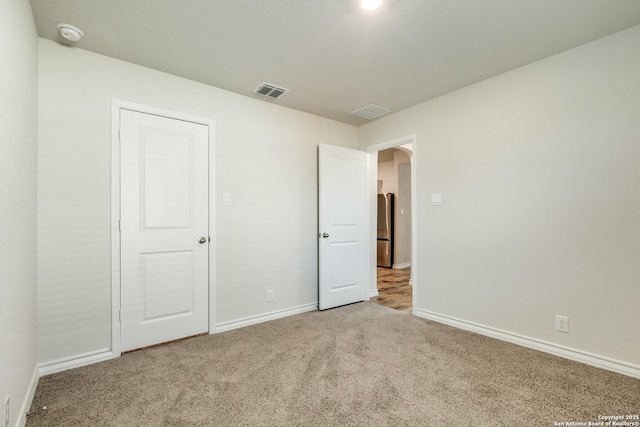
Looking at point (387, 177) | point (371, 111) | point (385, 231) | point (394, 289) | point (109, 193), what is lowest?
point (394, 289)

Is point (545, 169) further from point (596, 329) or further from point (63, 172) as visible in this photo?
point (63, 172)

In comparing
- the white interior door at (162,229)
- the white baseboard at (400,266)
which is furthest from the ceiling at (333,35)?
the white baseboard at (400,266)

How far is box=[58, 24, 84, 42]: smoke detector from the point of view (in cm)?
202

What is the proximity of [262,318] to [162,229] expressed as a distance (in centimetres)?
138

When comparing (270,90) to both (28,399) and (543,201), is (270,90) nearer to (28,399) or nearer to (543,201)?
(543,201)

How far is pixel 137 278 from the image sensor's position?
250 cm

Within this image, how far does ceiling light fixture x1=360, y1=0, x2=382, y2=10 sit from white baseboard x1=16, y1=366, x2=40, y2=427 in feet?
9.63

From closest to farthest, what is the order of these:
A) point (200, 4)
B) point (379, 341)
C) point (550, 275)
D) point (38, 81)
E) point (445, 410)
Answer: point (445, 410) → point (200, 4) → point (38, 81) → point (550, 275) → point (379, 341)

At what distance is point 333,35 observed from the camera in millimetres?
2131

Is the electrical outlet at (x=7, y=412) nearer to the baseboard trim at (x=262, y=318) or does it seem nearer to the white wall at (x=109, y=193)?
the white wall at (x=109, y=193)

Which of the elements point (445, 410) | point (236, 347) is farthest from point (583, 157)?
point (236, 347)

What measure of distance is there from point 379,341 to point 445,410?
3.23 feet

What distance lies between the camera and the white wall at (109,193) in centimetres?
216

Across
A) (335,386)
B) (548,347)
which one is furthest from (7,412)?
(548,347)
